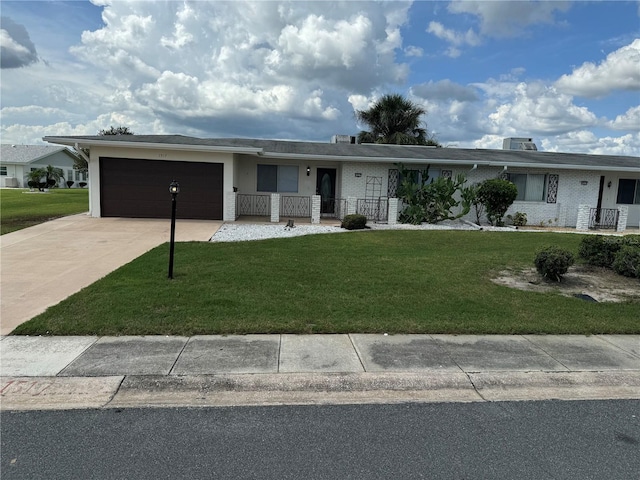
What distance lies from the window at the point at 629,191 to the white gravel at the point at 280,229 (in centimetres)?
684

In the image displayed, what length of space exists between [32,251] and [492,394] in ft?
32.5

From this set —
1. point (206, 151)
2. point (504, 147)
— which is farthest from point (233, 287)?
point (504, 147)

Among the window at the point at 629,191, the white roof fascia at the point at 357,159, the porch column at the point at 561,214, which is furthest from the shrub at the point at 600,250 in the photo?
the window at the point at 629,191

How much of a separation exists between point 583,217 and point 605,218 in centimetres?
240

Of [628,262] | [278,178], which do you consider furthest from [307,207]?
[628,262]

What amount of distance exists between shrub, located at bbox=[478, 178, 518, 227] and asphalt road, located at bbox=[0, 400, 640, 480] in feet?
45.5

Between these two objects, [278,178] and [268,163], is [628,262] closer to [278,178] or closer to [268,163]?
[278,178]

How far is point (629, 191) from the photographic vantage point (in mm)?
19797

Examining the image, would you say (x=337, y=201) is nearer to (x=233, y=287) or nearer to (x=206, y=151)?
(x=206, y=151)

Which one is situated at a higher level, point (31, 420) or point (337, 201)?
point (337, 201)

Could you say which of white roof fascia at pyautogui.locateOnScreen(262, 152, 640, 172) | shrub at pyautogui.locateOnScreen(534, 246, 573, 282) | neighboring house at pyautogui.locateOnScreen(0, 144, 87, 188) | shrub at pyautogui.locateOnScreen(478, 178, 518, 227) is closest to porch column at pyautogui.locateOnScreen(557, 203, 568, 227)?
white roof fascia at pyautogui.locateOnScreen(262, 152, 640, 172)

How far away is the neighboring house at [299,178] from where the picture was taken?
16.1 meters

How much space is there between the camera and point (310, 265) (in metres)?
8.92

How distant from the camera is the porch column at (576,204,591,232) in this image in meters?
17.6
